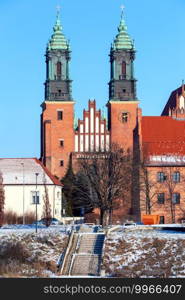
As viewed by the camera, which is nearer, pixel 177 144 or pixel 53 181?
pixel 53 181

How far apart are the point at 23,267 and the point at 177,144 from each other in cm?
4535

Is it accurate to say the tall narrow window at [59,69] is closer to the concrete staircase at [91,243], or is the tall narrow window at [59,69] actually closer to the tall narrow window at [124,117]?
the tall narrow window at [124,117]

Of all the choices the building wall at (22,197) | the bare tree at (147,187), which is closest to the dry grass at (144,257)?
the building wall at (22,197)

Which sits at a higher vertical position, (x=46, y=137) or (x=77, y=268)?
(x=46, y=137)

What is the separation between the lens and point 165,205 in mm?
95000

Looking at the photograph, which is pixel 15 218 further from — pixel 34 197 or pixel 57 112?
pixel 57 112

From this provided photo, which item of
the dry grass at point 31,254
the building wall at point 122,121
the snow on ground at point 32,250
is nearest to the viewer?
the dry grass at point 31,254

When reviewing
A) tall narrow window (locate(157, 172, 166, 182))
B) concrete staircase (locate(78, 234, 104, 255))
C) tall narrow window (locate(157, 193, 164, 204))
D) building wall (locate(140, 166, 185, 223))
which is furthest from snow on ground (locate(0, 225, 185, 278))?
tall narrow window (locate(157, 193, 164, 204))

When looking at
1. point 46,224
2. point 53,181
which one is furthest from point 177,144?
point 46,224

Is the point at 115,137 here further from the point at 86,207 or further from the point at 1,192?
the point at 1,192

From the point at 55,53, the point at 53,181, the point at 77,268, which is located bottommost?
the point at 77,268

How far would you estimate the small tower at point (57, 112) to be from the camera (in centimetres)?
11544

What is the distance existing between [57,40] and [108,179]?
3717 centimetres

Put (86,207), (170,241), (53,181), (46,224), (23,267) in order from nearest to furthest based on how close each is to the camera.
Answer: (23,267), (170,241), (46,224), (53,181), (86,207)
